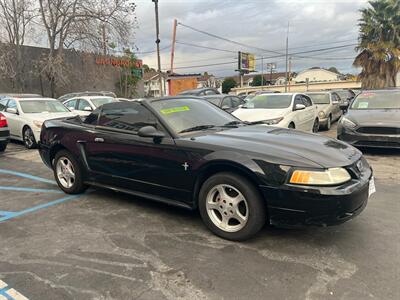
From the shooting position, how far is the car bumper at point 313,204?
3.23 metres

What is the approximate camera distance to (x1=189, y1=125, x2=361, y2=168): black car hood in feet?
11.3

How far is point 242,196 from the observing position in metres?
3.57

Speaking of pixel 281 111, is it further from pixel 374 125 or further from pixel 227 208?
pixel 227 208

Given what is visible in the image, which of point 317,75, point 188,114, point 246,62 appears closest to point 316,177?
point 188,114

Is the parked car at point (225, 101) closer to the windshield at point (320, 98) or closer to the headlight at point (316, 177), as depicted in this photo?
→ the windshield at point (320, 98)

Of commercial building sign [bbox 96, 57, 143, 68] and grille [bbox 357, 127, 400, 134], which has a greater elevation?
commercial building sign [bbox 96, 57, 143, 68]

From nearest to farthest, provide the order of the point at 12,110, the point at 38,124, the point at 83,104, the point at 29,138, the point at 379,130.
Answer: the point at 379,130 → the point at 38,124 → the point at 29,138 → the point at 12,110 → the point at 83,104

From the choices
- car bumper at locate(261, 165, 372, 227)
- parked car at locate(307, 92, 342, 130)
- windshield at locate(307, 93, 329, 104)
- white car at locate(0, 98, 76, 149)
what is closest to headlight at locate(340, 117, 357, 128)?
parked car at locate(307, 92, 342, 130)

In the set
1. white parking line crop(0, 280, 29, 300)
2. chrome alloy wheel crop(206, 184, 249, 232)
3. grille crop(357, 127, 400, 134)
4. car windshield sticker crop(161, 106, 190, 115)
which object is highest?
car windshield sticker crop(161, 106, 190, 115)

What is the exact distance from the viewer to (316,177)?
3.27 meters

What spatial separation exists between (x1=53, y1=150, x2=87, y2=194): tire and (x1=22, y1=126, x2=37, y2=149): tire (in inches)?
187

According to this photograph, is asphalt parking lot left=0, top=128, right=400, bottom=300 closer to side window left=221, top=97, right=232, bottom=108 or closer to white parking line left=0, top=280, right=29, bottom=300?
white parking line left=0, top=280, right=29, bottom=300

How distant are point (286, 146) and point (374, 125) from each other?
16.2 ft

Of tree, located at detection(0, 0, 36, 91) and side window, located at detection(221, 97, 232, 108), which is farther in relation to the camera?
tree, located at detection(0, 0, 36, 91)
